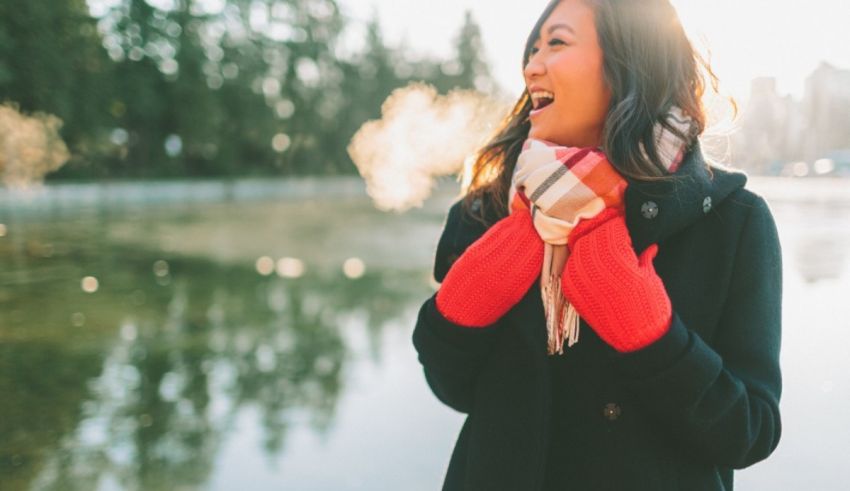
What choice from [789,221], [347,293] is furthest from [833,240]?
[347,293]

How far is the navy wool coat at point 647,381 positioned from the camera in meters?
1.19

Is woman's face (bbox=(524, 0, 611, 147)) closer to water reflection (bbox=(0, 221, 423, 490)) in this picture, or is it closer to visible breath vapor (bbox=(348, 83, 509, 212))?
visible breath vapor (bbox=(348, 83, 509, 212))

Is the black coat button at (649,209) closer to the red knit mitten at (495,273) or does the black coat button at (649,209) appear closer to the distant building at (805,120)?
the red knit mitten at (495,273)

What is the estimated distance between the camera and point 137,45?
28656 mm

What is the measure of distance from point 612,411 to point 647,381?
0.41 ft

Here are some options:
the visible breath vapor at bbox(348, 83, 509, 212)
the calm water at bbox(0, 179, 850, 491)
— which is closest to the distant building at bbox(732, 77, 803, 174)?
the calm water at bbox(0, 179, 850, 491)

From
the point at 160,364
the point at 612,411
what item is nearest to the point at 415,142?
the point at 612,411

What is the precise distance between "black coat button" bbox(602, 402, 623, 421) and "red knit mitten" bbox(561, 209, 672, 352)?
138 millimetres

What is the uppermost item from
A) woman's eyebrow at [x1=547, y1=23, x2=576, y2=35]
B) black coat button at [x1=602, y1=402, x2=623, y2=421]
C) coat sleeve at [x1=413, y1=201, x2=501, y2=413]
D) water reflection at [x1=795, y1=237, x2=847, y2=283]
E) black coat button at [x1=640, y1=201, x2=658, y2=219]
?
woman's eyebrow at [x1=547, y1=23, x2=576, y2=35]

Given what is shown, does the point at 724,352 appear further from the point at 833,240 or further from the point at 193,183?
the point at 193,183

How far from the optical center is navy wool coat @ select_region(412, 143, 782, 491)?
3.90 feet

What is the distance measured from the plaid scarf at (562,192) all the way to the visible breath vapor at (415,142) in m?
0.95

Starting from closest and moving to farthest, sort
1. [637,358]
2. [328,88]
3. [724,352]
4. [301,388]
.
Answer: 1. [637,358]
2. [724,352]
3. [301,388]
4. [328,88]

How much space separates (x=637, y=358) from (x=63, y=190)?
83.3 feet
